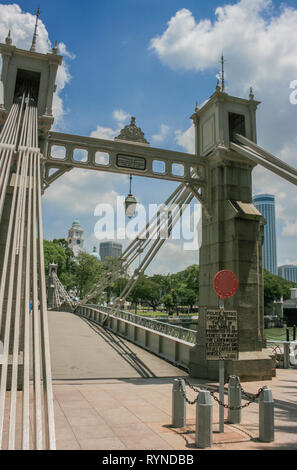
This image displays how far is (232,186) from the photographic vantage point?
42.0 ft

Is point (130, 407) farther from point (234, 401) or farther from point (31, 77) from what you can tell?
point (31, 77)

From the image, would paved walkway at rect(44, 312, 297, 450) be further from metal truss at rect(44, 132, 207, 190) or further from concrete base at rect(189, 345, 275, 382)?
metal truss at rect(44, 132, 207, 190)

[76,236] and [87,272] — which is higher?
[76,236]

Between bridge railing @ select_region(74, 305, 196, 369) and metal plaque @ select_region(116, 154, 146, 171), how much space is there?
20.7 feet

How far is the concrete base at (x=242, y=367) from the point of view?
10945 millimetres

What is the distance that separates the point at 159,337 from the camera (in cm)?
1516

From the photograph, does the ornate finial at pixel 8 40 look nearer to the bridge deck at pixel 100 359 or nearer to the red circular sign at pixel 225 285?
the red circular sign at pixel 225 285

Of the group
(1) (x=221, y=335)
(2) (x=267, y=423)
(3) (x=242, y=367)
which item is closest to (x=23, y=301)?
(1) (x=221, y=335)

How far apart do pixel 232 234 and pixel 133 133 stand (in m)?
4.83

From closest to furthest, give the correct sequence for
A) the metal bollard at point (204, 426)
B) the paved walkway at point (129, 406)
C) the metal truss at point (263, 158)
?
the metal bollard at point (204, 426)
the paved walkway at point (129, 406)
the metal truss at point (263, 158)

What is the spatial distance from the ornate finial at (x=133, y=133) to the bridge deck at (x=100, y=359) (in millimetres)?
7879

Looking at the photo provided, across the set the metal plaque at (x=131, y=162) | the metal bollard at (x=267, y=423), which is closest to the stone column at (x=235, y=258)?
the metal plaque at (x=131, y=162)

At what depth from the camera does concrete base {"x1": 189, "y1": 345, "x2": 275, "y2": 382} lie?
10945 millimetres
